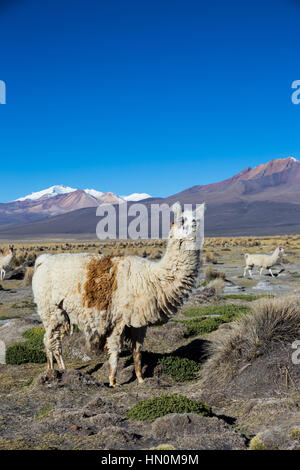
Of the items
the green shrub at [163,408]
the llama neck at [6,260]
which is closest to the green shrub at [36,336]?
the green shrub at [163,408]

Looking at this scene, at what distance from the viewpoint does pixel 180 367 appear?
817 cm

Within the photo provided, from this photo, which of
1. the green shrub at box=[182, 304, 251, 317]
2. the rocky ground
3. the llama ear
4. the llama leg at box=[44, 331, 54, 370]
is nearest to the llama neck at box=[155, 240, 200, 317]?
the llama ear

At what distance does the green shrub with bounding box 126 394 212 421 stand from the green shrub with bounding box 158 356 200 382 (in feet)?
5.96

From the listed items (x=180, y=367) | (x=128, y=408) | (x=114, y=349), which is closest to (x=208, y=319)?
(x=180, y=367)

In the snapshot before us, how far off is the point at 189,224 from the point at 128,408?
2896 millimetres

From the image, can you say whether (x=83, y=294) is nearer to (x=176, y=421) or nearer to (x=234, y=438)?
(x=176, y=421)

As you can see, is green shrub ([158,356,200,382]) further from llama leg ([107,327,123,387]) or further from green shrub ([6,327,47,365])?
green shrub ([6,327,47,365])

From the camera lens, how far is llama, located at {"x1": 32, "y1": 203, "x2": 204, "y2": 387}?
695cm

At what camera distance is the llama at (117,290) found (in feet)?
22.8

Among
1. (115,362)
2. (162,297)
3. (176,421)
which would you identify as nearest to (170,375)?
(115,362)

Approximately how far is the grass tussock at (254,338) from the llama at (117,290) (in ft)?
3.69

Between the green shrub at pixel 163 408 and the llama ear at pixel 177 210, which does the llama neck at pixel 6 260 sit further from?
Result: the green shrub at pixel 163 408

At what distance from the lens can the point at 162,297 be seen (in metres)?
7.21

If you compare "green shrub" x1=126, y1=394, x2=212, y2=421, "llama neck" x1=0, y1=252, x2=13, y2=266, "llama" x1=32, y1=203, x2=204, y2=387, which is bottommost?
"green shrub" x1=126, y1=394, x2=212, y2=421
